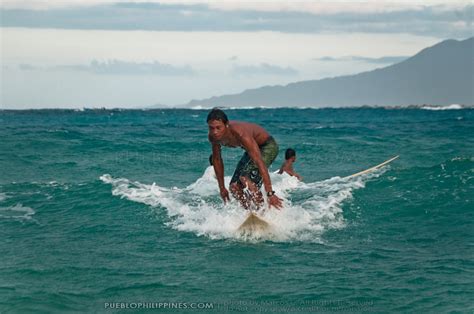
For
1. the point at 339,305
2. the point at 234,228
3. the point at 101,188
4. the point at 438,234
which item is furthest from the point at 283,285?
the point at 101,188

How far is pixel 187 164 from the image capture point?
67.5 feet

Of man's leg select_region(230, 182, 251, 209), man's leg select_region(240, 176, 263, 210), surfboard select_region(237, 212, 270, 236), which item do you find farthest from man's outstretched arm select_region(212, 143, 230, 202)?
surfboard select_region(237, 212, 270, 236)

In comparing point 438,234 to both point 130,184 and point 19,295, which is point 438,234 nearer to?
point 19,295

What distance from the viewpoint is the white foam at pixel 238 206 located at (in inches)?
378

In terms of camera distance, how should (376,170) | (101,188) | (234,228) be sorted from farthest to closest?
(376,170)
(101,188)
(234,228)

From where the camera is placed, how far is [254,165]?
31.6ft

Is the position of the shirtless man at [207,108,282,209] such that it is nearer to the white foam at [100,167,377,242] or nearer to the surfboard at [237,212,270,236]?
the white foam at [100,167,377,242]

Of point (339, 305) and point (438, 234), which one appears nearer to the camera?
point (339, 305)

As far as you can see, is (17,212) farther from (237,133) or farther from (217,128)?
(237,133)

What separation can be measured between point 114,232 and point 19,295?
128 inches

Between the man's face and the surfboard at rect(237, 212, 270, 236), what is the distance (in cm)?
131

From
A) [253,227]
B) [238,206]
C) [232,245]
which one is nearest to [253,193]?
[238,206]

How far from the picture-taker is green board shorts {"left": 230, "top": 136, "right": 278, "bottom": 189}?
31.6 feet

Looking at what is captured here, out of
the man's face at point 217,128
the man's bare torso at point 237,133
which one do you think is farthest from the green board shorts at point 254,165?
the man's face at point 217,128
